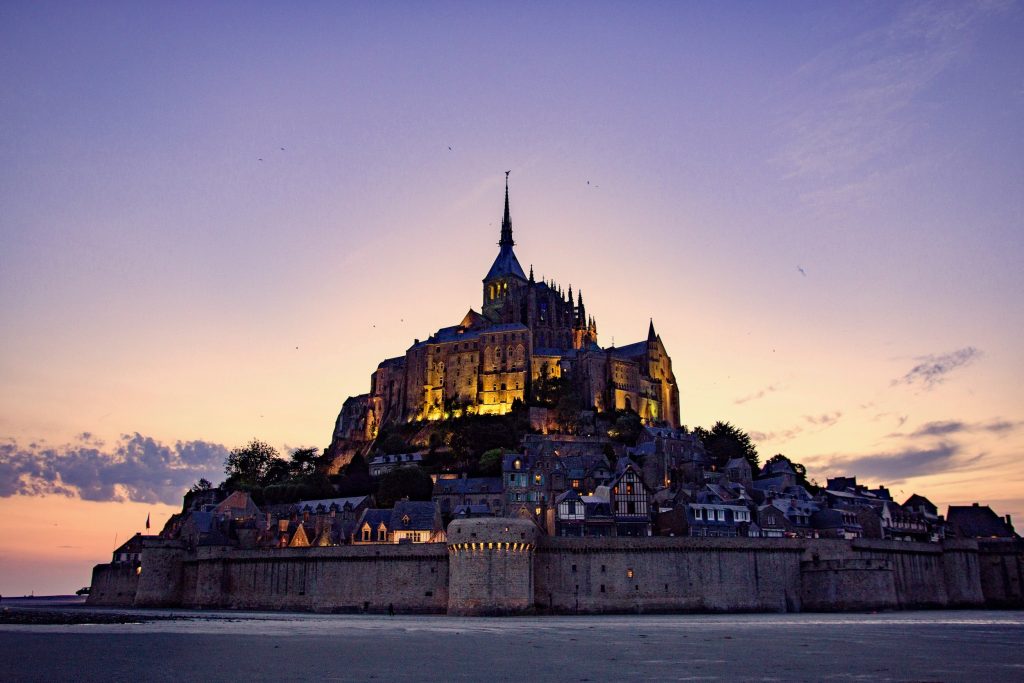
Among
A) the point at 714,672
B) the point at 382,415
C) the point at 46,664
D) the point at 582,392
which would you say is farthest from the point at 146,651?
the point at 382,415

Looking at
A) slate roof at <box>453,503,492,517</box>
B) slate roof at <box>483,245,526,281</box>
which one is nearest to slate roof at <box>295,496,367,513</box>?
slate roof at <box>453,503,492,517</box>

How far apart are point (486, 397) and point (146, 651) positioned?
8231cm

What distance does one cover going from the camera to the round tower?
52.9 m

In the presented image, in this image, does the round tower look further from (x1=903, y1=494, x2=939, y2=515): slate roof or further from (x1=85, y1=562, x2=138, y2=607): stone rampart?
(x1=903, y1=494, x2=939, y2=515): slate roof

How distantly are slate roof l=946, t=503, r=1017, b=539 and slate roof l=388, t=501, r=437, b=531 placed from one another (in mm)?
47950

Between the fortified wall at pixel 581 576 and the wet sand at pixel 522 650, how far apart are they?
5927 millimetres

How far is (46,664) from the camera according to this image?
28.2 meters

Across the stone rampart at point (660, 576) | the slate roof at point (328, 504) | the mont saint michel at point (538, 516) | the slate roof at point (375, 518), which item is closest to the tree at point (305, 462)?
the mont saint michel at point (538, 516)

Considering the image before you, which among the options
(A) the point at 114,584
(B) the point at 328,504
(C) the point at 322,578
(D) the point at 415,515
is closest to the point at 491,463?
(B) the point at 328,504

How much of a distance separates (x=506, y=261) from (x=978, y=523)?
72123 mm

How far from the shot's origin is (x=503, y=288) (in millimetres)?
127500

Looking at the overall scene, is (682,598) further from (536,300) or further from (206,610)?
(536,300)

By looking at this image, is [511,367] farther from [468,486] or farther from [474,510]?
[474,510]

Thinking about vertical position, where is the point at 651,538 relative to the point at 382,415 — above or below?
below
